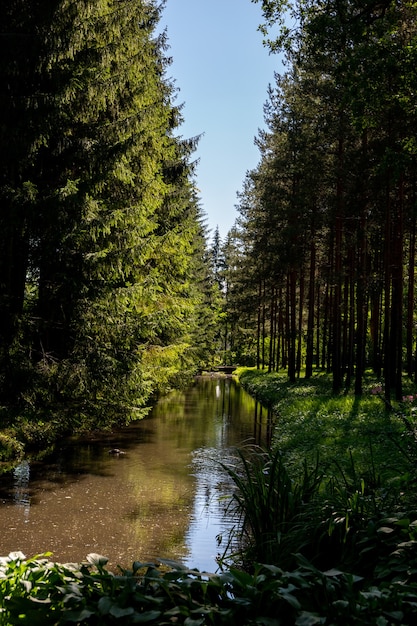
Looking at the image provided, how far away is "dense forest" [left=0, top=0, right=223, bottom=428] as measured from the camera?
36.1ft

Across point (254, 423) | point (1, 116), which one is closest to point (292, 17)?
point (1, 116)

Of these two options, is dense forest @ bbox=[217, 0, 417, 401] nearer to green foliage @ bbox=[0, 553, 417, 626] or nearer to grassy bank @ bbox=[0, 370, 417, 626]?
grassy bank @ bbox=[0, 370, 417, 626]

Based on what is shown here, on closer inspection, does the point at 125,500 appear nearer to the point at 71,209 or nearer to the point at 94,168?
the point at 71,209

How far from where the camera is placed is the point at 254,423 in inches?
738

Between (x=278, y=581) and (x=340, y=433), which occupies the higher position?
(x=278, y=581)

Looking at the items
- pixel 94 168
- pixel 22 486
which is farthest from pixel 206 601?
pixel 94 168

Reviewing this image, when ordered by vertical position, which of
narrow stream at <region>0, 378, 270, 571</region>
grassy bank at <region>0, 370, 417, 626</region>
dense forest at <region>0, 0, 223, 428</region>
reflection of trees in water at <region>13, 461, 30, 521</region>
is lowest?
narrow stream at <region>0, 378, 270, 571</region>

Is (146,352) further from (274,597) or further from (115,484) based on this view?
(274,597)

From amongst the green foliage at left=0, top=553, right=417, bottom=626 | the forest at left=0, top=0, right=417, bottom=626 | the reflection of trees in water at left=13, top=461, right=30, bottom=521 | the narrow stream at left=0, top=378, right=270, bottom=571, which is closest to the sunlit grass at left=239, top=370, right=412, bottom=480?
the forest at left=0, top=0, right=417, bottom=626

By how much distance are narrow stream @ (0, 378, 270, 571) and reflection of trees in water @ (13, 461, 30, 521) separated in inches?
0.6

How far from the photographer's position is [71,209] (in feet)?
37.0

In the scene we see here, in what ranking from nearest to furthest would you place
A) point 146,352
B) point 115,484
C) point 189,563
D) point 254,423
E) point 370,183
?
1. point 189,563
2. point 115,484
3. point 146,352
4. point 370,183
5. point 254,423

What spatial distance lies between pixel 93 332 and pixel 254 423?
7945 mm

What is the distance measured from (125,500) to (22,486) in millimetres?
1919
